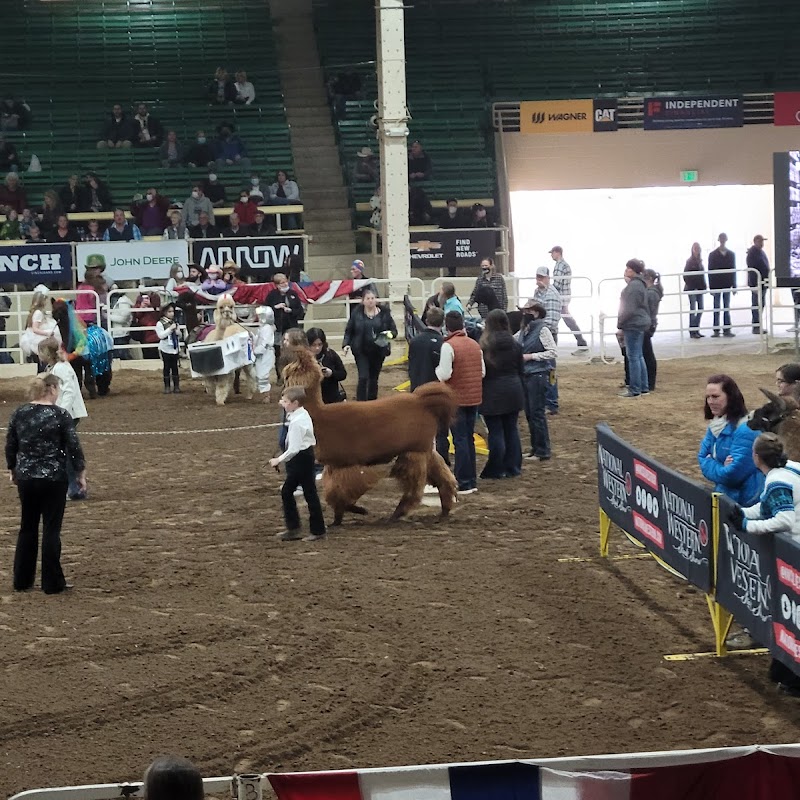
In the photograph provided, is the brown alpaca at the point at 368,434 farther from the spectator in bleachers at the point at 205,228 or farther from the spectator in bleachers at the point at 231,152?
the spectator in bleachers at the point at 231,152

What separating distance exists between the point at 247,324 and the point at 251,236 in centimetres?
602

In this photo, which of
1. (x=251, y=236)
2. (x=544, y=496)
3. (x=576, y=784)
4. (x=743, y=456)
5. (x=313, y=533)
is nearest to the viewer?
(x=576, y=784)

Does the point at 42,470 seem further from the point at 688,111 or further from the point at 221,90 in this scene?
the point at 688,111

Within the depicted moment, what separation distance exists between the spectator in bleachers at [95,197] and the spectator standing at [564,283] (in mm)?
10433

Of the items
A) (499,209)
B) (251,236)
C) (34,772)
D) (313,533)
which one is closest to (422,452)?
(313,533)

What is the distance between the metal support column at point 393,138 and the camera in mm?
21203

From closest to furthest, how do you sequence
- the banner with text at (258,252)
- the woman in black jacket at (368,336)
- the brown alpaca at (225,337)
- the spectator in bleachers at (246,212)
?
1. the woman in black jacket at (368,336)
2. the brown alpaca at (225,337)
3. the banner with text at (258,252)
4. the spectator in bleachers at (246,212)

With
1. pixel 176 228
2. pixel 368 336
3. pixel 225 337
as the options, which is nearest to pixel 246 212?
pixel 176 228

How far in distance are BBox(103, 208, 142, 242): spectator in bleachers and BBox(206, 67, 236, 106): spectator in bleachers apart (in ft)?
22.7

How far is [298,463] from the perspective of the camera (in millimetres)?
10180

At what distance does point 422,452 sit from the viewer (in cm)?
1085

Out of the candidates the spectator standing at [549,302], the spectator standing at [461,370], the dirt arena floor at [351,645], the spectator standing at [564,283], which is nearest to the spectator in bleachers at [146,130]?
the spectator standing at [564,283]

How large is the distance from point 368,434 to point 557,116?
817 inches

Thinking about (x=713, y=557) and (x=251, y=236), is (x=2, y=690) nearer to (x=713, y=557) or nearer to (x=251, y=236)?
(x=713, y=557)
